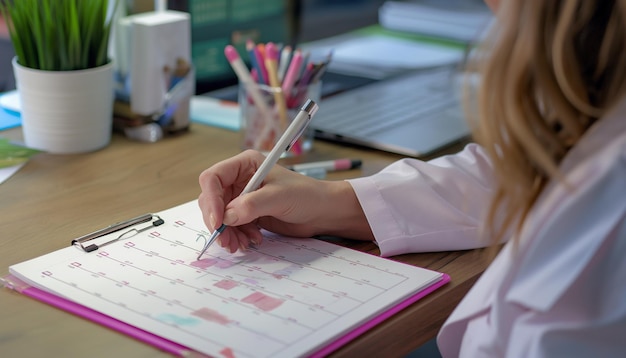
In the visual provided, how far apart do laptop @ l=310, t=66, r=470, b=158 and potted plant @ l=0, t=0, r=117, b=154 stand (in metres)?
0.33

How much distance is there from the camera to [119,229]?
0.93 metres

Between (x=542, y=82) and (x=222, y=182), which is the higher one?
(x=542, y=82)

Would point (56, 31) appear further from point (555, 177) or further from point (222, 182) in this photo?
Answer: point (555, 177)

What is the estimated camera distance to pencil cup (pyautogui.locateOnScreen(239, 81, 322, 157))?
48.7 inches

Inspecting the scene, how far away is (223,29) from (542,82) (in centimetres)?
95

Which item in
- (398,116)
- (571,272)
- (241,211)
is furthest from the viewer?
(398,116)

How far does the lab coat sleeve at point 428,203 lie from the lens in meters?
0.93

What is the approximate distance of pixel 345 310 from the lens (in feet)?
2.52

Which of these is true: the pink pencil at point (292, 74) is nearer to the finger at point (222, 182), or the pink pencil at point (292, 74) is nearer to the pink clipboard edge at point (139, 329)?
the finger at point (222, 182)

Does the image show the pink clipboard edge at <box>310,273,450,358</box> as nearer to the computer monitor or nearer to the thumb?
the thumb

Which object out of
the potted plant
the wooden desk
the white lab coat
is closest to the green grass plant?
the potted plant

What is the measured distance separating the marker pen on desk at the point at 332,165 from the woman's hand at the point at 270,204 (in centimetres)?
17

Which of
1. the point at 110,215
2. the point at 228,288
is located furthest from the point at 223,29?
the point at 228,288

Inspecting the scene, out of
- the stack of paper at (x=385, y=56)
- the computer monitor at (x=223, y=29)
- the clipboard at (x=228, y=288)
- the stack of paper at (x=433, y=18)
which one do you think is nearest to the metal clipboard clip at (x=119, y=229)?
the clipboard at (x=228, y=288)
